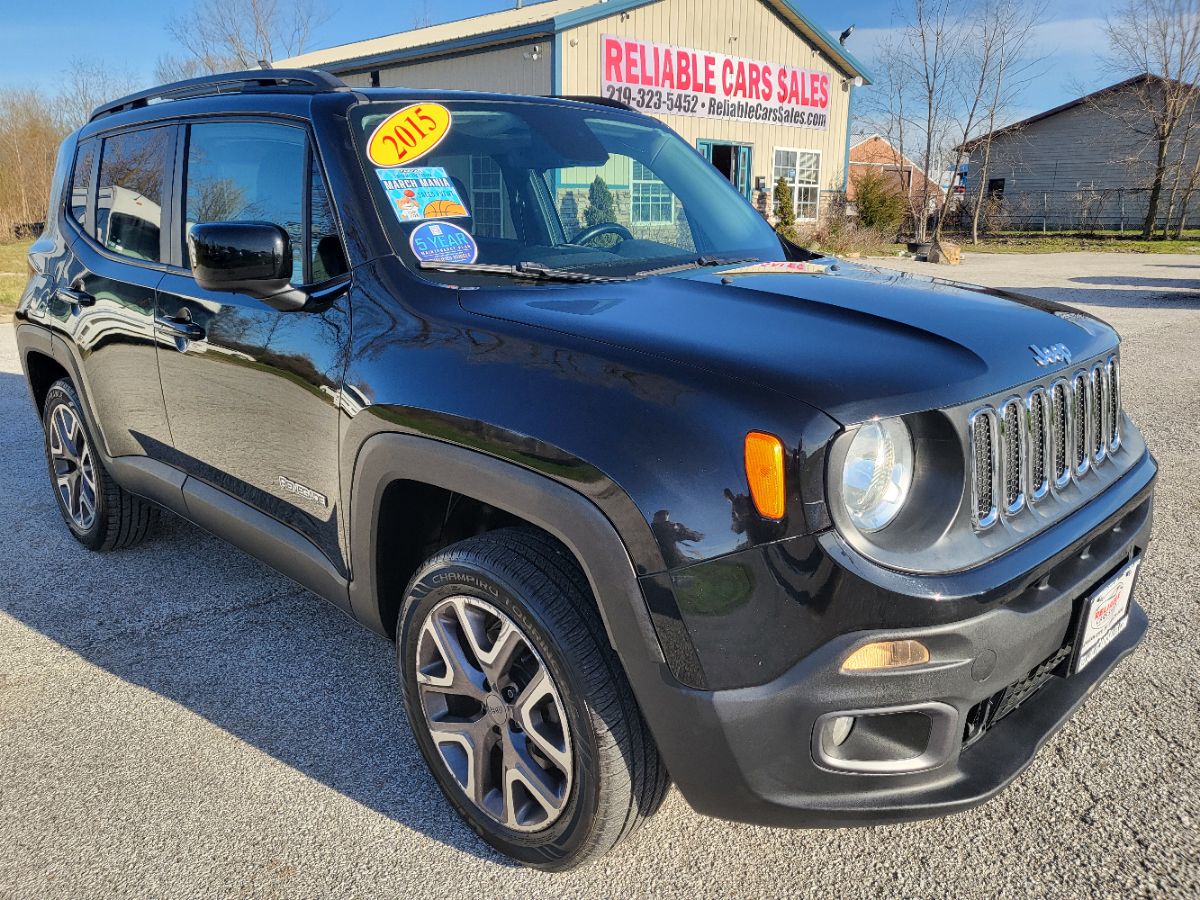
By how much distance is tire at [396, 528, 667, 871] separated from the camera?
1919 millimetres

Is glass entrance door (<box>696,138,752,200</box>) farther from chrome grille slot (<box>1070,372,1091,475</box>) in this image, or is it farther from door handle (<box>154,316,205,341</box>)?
chrome grille slot (<box>1070,372,1091,475</box>)

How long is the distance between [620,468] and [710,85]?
19.6m

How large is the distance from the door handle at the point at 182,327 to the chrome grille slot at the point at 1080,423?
249 cm

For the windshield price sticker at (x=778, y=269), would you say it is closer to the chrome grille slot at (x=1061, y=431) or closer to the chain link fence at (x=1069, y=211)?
the chrome grille slot at (x=1061, y=431)

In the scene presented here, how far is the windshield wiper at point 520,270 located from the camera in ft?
7.94

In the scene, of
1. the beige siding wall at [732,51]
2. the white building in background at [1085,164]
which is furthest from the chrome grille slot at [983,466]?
the white building in background at [1085,164]

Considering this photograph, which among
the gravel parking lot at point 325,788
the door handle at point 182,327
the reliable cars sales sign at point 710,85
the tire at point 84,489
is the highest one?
the reliable cars sales sign at point 710,85

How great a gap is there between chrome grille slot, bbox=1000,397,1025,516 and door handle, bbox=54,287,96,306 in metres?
3.33

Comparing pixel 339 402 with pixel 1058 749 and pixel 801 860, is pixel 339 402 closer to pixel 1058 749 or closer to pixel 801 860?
pixel 801 860

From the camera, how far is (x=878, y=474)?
1.79 m

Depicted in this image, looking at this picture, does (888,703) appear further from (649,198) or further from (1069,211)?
(1069,211)

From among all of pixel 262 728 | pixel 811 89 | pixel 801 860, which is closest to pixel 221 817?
pixel 262 728

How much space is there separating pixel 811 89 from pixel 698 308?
72.3ft

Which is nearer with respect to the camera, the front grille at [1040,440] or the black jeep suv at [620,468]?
the black jeep suv at [620,468]
